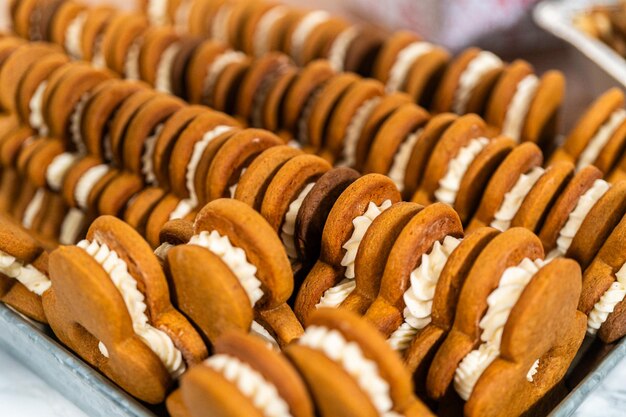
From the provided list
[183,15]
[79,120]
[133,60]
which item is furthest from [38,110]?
[183,15]

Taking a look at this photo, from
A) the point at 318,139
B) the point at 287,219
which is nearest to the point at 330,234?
the point at 287,219

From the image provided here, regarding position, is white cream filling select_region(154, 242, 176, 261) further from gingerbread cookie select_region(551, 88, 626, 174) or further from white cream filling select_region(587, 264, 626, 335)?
gingerbread cookie select_region(551, 88, 626, 174)

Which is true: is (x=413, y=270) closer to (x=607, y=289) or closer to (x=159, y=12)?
(x=607, y=289)

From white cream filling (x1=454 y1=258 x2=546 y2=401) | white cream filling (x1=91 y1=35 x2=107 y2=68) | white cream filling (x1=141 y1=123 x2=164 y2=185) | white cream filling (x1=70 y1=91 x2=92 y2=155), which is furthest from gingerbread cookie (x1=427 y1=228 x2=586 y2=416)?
white cream filling (x1=91 y1=35 x2=107 y2=68)

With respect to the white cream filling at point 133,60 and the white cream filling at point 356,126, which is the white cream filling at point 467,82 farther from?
the white cream filling at point 133,60

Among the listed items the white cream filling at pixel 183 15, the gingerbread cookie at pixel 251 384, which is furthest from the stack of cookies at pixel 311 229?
the white cream filling at pixel 183 15

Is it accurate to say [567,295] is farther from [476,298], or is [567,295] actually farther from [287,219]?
[287,219]
